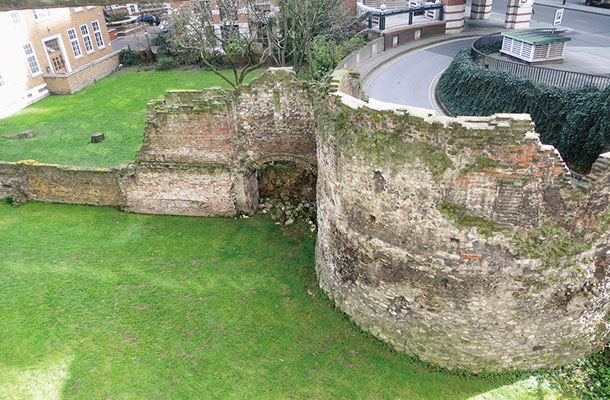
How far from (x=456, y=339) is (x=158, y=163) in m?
9.92

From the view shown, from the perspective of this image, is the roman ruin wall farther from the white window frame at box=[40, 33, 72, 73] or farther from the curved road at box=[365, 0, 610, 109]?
the white window frame at box=[40, 33, 72, 73]

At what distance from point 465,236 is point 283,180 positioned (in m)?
7.83

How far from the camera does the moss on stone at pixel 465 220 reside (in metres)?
7.63

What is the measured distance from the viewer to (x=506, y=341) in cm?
855

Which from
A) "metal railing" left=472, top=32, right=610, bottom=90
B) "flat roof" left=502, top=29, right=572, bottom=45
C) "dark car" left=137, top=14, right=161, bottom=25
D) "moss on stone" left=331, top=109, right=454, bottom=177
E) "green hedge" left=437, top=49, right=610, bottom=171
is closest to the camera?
"moss on stone" left=331, top=109, right=454, bottom=177

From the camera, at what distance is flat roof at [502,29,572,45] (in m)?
17.5

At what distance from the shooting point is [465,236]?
25.6 ft

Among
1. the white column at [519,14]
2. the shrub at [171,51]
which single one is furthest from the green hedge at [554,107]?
the shrub at [171,51]

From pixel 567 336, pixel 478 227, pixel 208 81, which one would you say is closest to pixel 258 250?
pixel 478 227

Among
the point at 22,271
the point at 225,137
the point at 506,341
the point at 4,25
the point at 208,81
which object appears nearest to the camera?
the point at 506,341

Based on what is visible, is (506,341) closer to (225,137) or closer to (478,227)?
(478,227)

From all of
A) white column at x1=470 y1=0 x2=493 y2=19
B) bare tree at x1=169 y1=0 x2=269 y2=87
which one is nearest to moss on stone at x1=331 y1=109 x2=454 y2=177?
bare tree at x1=169 y1=0 x2=269 y2=87

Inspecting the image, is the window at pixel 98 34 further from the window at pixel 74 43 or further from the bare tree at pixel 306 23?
the bare tree at pixel 306 23

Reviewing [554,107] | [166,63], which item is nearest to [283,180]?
[554,107]
